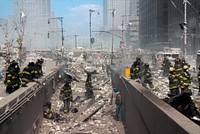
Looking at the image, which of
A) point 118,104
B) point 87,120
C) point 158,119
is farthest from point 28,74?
point 158,119

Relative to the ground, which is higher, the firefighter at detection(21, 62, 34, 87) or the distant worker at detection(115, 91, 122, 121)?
the firefighter at detection(21, 62, 34, 87)

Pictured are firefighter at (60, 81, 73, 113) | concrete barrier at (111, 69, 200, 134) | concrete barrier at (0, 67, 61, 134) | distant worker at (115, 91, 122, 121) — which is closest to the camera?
concrete barrier at (111, 69, 200, 134)

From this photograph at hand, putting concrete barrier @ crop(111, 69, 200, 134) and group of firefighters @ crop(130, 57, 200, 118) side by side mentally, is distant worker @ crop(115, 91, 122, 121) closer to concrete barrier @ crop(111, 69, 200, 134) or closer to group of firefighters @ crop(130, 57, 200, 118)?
group of firefighters @ crop(130, 57, 200, 118)

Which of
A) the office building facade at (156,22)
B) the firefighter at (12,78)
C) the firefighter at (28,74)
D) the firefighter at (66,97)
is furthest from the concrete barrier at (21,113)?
the office building facade at (156,22)

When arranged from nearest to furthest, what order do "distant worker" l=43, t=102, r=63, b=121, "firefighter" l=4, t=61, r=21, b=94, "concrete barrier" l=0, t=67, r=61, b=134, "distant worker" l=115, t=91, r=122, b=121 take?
"concrete barrier" l=0, t=67, r=61, b=134
"firefighter" l=4, t=61, r=21, b=94
"distant worker" l=115, t=91, r=122, b=121
"distant worker" l=43, t=102, r=63, b=121

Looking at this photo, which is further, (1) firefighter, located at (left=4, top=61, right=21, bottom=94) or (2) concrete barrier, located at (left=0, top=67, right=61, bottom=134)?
(1) firefighter, located at (left=4, top=61, right=21, bottom=94)

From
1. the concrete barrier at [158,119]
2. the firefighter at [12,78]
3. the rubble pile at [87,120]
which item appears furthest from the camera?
the rubble pile at [87,120]

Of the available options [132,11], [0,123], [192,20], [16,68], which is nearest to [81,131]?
[16,68]

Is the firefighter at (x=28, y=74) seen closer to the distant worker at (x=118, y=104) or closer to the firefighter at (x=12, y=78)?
the firefighter at (x=12, y=78)

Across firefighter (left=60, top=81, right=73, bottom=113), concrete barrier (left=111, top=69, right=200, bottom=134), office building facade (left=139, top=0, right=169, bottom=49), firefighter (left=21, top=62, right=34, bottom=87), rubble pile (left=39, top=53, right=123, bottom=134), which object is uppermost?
office building facade (left=139, top=0, right=169, bottom=49)

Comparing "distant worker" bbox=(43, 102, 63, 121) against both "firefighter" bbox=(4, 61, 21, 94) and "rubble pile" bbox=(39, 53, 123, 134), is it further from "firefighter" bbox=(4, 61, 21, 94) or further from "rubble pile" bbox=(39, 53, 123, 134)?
"firefighter" bbox=(4, 61, 21, 94)

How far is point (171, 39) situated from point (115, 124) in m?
65.8

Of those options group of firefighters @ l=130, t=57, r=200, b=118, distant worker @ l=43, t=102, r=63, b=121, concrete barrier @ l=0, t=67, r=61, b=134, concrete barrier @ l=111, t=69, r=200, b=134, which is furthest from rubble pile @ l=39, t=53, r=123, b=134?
concrete barrier @ l=111, t=69, r=200, b=134

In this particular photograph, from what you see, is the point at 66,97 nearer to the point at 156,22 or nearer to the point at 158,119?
the point at 158,119
